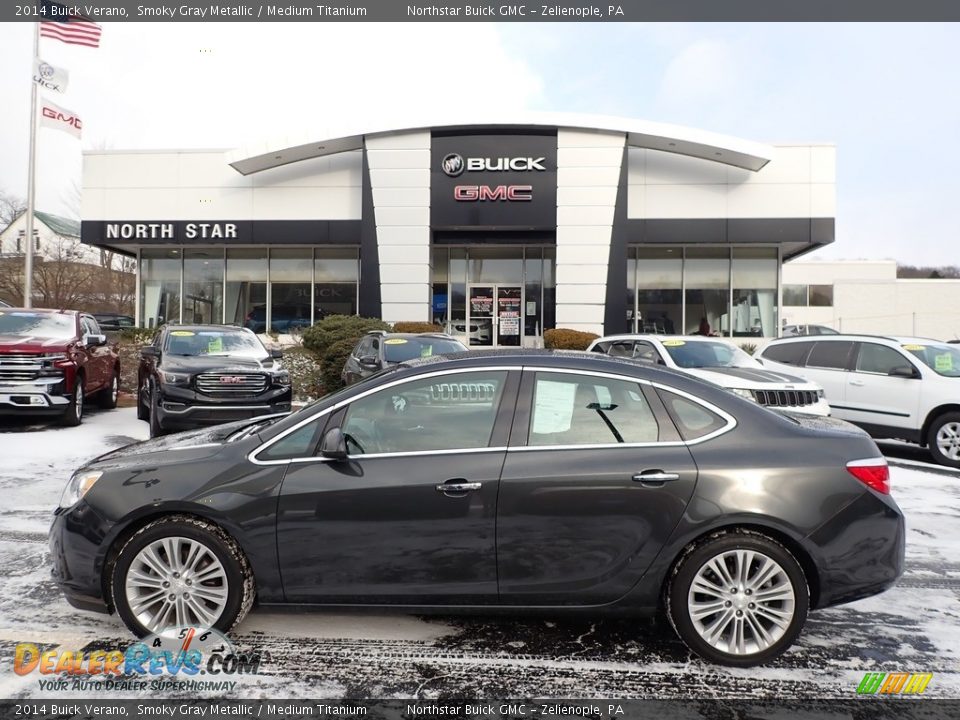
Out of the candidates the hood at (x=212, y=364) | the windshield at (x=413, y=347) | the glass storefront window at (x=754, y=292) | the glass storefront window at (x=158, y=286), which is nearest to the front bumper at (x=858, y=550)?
the windshield at (x=413, y=347)

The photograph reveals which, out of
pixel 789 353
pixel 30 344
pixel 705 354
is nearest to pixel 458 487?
pixel 705 354

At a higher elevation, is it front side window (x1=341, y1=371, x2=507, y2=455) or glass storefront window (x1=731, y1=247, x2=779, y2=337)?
glass storefront window (x1=731, y1=247, x2=779, y2=337)

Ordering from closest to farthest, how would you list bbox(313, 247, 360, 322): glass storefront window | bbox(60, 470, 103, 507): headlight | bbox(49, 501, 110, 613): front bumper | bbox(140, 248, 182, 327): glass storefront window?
bbox(49, 501, 110, 613): front bumper < bbox(60, 470, 103, 507): headlight < bbox(313, 247, 360, 322): glass storefront window < bbox(140, 248, 182, 327): glass storefront window

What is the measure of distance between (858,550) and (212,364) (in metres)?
8.44

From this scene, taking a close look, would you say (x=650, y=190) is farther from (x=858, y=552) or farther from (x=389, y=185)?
(x=858, y=552)

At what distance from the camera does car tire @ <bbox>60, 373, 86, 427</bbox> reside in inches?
404

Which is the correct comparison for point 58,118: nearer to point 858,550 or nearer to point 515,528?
point 515,528

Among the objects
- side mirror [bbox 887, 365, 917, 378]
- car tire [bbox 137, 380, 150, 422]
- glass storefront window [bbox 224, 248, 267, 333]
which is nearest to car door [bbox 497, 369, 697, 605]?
side mirror [bbox 887, 365, 917, 378]

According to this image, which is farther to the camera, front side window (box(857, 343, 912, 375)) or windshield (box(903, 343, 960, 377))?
front side window (box(857, 343, 912, 375))

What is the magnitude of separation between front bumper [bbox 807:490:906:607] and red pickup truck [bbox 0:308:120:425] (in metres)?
10.6

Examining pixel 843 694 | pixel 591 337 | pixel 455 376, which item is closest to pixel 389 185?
pixel 591 337

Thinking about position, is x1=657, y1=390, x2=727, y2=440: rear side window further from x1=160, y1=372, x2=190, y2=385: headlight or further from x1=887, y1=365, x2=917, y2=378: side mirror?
x1=160, y1=372, x2=190, y2=385: headlight

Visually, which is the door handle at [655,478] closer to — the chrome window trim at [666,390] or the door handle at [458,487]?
the chrome window trim at [666,390]

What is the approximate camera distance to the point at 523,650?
3.37 m
